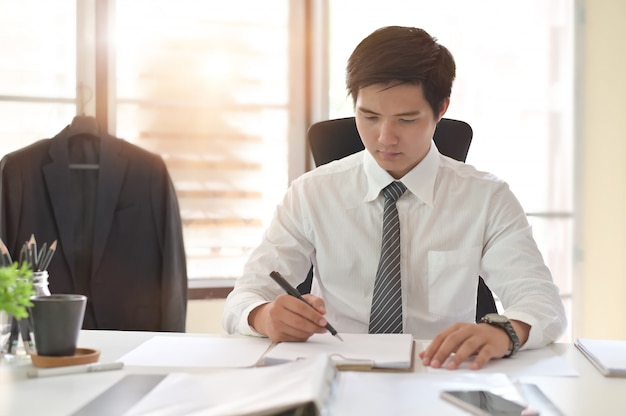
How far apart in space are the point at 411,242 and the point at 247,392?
0.98 m

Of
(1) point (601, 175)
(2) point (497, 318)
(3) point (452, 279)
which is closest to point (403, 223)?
(3) point (452, 279)

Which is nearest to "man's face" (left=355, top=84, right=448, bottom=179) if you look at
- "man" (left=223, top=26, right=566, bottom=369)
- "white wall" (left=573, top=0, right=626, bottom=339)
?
"man" (left=223, top=26, right=566, bottom=369)

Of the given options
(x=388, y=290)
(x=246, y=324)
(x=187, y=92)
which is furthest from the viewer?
(x=187, y=92)

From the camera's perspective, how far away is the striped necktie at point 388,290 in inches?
67.4

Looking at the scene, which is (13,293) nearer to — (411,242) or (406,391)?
(406,391)

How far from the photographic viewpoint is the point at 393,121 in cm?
175

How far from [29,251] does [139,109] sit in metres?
1.95

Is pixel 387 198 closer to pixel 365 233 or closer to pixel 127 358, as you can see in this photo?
pixel 365 233

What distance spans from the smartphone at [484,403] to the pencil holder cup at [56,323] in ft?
1.90

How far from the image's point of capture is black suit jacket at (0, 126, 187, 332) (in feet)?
8.36

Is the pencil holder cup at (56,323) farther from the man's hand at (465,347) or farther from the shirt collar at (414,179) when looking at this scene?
the shirt collar at (414,179)

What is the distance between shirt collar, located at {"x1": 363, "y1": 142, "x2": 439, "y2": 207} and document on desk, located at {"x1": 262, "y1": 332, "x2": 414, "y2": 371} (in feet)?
1.65

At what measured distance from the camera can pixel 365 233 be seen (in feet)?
6.17

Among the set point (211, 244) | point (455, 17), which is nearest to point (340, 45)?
point (455, 17)
